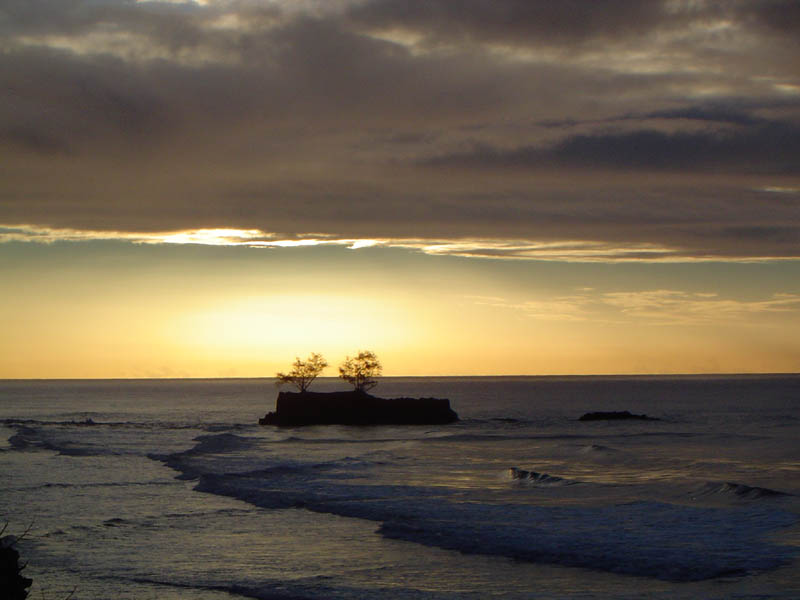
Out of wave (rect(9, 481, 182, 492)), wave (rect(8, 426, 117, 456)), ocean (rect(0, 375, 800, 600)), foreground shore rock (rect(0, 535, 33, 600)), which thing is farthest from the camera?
wave (rect(8, 426, 117, 456))

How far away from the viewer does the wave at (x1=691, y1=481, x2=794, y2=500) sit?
1384 inches

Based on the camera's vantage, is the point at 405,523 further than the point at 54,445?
No

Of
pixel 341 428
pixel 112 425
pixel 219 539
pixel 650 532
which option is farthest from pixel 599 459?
pixel 112 425

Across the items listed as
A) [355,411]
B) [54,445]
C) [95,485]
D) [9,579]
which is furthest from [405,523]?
[355,411]

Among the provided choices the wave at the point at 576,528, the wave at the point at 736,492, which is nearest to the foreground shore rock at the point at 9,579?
the wave at the point at 576,528

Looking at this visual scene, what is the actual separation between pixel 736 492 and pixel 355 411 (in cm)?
7267

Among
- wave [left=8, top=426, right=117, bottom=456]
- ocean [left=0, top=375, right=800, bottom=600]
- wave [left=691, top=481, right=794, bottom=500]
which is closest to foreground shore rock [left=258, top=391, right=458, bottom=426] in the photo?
wave [left=8, top=426, right=117, bottom=456]

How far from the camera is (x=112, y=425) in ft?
328

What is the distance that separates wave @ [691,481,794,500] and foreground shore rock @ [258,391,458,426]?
6708cm

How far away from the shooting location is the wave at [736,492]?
35.2 metres

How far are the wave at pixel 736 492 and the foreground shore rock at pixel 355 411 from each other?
67.1 meters

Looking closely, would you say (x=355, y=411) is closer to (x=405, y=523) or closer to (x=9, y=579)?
(x=405, y=523)

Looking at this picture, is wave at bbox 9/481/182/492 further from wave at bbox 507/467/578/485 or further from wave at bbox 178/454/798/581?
wave at bbox 507/467/578/485

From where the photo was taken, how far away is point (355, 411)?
4158 inches
